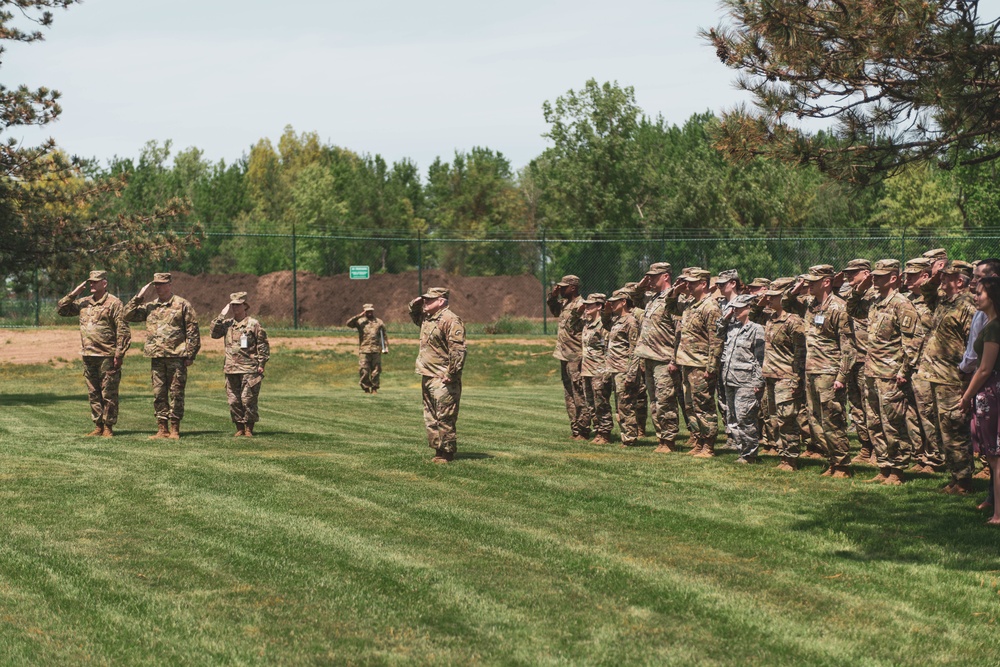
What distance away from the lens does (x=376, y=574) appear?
8.95 metres

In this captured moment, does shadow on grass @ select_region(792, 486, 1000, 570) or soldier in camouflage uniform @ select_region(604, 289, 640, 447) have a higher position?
soldier in camouflage uniform @ select_region(604, 289, 640, 447)

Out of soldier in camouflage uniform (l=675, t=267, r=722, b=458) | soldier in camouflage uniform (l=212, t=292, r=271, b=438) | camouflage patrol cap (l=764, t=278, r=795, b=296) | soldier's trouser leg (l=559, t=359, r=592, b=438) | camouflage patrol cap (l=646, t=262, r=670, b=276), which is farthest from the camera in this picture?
soldier's trouser leg (l=559, t=359, r=592, b=438)

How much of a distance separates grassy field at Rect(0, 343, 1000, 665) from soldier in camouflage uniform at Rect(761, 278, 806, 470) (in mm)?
576

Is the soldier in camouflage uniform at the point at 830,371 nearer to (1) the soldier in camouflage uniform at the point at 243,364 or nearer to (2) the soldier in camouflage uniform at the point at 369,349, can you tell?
(1) the soldier in camouflage uniform at the point at 243,364

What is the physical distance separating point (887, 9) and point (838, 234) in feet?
147

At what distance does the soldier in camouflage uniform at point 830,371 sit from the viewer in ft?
44.7

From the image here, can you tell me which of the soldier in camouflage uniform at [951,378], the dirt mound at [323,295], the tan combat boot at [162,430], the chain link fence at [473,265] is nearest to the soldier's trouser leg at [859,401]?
the soldier in camouflage uniform at [951,378]

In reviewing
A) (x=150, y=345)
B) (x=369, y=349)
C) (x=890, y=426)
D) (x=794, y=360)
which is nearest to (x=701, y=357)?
(x=794, y=360)

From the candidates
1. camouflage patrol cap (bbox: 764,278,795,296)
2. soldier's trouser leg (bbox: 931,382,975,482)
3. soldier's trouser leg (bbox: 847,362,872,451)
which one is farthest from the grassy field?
camouflage patrol cap (bbox: 764,278,795,296)

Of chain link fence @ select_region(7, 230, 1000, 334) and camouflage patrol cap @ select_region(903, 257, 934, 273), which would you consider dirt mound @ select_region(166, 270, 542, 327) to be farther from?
camouflage patrol cap @ select_region(903, 257, 934, 273)

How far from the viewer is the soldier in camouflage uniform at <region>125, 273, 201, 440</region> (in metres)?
16.7

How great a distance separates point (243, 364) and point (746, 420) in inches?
281

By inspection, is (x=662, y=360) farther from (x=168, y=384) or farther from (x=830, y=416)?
(x=168, y=384)

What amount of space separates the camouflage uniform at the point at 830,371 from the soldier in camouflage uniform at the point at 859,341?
93 millimetres
